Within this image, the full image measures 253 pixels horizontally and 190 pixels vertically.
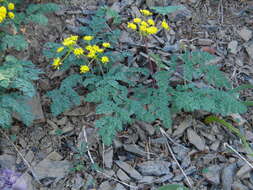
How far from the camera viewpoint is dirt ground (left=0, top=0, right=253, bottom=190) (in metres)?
2.93

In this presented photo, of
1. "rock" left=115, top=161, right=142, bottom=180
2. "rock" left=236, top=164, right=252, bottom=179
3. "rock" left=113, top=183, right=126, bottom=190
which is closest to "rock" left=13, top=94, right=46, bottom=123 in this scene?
"rock" left=115, top=161, right=142, bottom=180

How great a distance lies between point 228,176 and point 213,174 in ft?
0.44

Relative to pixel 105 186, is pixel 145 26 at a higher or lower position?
higher

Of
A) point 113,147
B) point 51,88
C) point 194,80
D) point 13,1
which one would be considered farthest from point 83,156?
point 13,1

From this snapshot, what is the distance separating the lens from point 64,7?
383 cm

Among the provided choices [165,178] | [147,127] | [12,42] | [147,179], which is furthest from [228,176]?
[12,42]

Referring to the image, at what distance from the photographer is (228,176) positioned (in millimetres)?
2994

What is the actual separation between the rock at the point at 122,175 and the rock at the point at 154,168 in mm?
153

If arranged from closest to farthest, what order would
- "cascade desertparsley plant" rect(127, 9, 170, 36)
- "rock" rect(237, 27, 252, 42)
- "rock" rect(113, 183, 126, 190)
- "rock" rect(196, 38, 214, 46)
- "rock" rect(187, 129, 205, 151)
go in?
"rock" rect(113, 183, 126, 190), "cascade desertparsley plant" rect(127, 9, 170, 36), "rock" rect(187, 129, 205, 151), "rock" rect(196, 38, 214, 46), "rock" rect(237, 27, 252, 42)

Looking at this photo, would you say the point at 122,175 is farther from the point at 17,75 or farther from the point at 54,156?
the point at 17,75

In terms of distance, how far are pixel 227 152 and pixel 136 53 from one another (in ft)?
4.68

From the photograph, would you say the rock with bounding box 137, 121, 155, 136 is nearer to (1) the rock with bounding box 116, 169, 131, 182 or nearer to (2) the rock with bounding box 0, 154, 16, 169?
(1) the rock with bounding box 116, 169, 131, 182

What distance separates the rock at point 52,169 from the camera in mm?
2900

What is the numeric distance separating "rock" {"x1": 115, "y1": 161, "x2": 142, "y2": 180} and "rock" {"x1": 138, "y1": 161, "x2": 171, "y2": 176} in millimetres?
55
